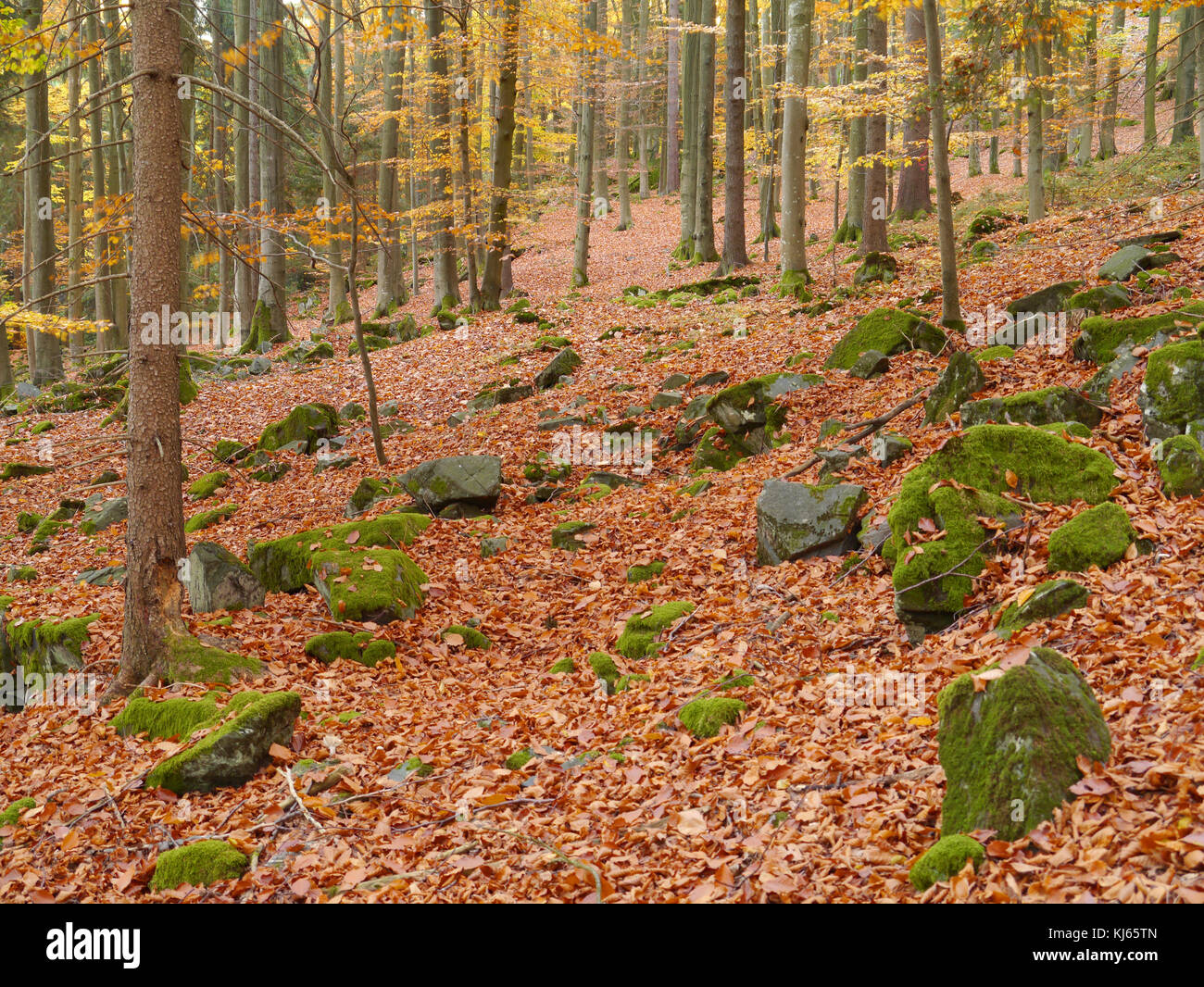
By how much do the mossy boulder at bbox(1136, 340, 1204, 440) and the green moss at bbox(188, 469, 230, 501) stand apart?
1176cm

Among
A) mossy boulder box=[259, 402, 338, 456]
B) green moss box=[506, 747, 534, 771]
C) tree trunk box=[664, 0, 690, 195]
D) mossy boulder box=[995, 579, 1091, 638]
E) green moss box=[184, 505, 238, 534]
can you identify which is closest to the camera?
mossy boulder box=[995, 579, 1091, 638]

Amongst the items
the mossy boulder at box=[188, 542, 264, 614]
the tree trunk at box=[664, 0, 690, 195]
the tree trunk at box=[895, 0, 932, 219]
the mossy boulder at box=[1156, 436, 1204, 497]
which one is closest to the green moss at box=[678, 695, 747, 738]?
the mossy boulder at box=[1156, 436, 1204, 497]

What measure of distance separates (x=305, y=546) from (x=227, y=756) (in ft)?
11.7

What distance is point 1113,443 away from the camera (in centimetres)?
679

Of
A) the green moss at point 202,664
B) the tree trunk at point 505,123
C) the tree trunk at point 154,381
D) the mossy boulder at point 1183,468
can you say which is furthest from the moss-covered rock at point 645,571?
the tree trunk at point 505,123

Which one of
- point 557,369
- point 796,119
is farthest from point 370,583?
point 796,119

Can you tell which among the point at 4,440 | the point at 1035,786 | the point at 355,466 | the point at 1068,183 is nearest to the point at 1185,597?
the point at 1035,786

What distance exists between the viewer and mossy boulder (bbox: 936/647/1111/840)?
11.8 feet

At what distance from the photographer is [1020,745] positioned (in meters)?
3.69

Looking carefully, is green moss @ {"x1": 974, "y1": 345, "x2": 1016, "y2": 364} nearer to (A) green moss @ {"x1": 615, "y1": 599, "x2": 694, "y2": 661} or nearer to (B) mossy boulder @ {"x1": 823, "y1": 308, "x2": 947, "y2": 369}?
(B) mossy boulder @ {"x1": 823, "y1": 308, "x2": 947, "y2": 369}

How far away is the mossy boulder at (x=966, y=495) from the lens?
19.4 feet

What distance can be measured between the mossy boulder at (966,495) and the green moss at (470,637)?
3.49 metres

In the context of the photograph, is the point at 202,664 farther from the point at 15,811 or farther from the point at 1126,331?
the point at 1126,331
